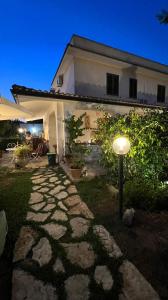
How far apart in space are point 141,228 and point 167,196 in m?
1.38

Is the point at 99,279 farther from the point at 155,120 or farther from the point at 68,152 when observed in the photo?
the point at 68,152

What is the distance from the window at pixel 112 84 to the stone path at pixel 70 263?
37.5 ft

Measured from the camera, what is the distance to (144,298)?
85.4 inches

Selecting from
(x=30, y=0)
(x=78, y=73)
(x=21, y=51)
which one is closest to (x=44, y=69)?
(x=21, y=51)

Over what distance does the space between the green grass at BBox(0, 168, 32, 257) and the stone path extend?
162mm

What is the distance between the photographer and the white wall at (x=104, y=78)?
12234 millimetres

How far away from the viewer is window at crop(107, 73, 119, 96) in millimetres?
13446

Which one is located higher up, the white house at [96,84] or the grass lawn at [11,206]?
the white house at [96,84]

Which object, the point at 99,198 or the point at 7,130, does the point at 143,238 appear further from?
the point at 7,130

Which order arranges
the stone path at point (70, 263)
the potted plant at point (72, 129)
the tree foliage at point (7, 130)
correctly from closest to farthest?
1. the stone path at point (70, 263)
2. the potted plant at point (72, 129)
3. the tree foliage at point (7, 130)

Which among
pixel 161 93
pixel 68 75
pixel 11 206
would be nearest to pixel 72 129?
pixel 11 206

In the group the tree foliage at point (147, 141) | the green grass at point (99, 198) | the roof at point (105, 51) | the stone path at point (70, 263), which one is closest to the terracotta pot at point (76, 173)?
the green grass at point (99, 198)

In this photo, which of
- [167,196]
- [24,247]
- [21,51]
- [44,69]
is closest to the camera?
[24,247]

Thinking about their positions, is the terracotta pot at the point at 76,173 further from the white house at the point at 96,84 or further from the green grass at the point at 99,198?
the white house at the point at 96,84
